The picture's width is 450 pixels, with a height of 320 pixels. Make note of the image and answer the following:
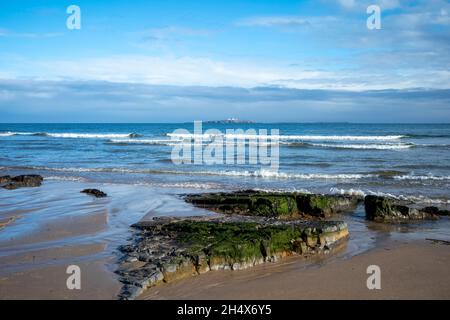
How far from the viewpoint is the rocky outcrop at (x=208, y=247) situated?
6059mm

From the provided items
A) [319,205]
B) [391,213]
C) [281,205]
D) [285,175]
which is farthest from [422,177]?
[281,205]

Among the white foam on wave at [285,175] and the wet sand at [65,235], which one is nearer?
the wet sand at [65,235]

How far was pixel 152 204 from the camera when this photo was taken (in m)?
11.8

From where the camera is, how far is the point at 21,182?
50.7 feet

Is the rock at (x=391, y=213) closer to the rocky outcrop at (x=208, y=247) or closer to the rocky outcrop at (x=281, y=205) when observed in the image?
the rocky outcrop at (x=281, y=205)

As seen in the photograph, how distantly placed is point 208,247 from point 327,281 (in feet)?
6.07

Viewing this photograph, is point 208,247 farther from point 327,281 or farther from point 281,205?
point 281,205

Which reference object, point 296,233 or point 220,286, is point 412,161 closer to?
point 296,233

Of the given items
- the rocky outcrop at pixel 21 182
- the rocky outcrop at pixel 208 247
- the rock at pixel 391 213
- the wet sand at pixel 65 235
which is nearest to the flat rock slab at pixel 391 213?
the rock at pixel 391 213

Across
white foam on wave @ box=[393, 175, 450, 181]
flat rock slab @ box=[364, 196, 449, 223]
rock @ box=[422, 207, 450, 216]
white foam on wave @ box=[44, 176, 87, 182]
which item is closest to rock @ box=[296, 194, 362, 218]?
flat rock slab @ box=[364, 196, 449, 223]

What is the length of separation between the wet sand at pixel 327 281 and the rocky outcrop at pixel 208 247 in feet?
0.65

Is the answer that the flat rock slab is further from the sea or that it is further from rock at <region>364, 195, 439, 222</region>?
the sea

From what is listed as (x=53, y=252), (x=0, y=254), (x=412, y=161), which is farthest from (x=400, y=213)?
(x=412, y=161)

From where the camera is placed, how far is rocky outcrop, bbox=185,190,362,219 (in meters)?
10.5
